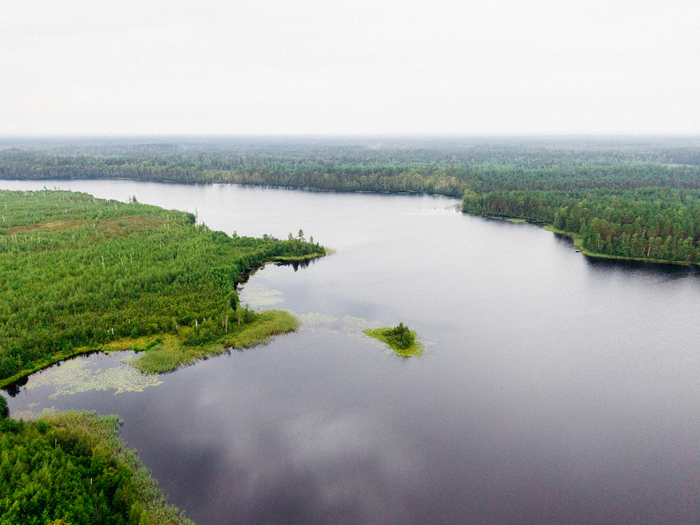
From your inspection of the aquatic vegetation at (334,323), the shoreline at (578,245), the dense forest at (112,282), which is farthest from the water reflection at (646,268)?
the dense forest at (112,282)

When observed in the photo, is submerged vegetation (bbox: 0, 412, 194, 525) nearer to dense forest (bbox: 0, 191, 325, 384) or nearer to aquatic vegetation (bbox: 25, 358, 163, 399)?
aquatic vegetation (bbox: 25, 358, 163, 399)

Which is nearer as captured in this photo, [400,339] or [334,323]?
[400,339]

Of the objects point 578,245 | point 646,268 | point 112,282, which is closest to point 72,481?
point 112,282

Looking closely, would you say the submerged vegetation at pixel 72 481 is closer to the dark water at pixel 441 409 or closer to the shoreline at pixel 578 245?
the dark water at pixel 441 409

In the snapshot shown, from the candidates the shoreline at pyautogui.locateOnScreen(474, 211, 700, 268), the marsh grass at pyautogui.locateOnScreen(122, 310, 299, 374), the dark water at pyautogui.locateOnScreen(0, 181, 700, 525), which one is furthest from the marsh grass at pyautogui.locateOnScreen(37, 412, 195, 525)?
the shoreline at pyautogui.locateOnScreen(474, 211, 700, 268)

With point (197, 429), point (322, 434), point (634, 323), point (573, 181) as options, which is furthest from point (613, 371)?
point (573, 181)

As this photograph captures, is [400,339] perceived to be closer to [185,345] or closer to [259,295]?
[185,345]

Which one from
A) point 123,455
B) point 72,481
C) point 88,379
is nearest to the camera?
point 72,481
